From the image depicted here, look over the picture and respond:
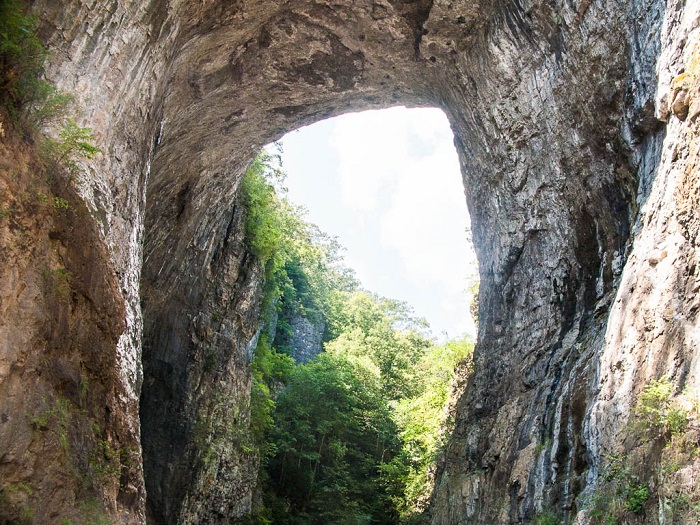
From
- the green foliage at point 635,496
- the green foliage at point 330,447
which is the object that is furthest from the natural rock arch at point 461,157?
the green foliage at point 330,447

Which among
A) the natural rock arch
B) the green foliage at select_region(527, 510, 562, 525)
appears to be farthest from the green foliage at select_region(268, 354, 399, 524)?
the green foliage at select_region(527, 510, 562, 525)

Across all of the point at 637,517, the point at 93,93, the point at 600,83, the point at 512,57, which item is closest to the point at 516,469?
the point at 637,517

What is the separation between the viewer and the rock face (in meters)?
7.90

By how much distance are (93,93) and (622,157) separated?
26.2ft

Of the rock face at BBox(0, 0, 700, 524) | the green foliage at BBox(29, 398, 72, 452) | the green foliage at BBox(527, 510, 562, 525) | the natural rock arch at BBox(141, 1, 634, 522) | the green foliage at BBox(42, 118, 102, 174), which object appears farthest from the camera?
the natural rock arch at BBox(141, 1, 634, 522)

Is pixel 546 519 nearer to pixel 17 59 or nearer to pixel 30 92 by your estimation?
pixel 30 92

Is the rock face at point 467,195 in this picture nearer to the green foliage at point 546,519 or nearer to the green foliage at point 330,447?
the green foliage at point 546,519

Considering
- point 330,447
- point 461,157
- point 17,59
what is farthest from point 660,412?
point 330,447

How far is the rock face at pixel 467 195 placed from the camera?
25.9ft

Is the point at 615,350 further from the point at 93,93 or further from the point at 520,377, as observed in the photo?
the point at 93,93

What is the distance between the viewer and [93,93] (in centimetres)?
862

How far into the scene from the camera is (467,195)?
50.2 ft

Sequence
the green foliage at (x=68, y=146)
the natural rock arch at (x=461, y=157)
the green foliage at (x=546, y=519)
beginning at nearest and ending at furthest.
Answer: the green foliage at (x=68, y=146)
the green foliage at (x=546, y=519)
the natural rock arch at (x=461, y=157)

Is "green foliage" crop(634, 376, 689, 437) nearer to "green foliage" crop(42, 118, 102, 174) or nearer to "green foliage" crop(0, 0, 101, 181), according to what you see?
"green foliage" crop(0, 0, 101, 181)
